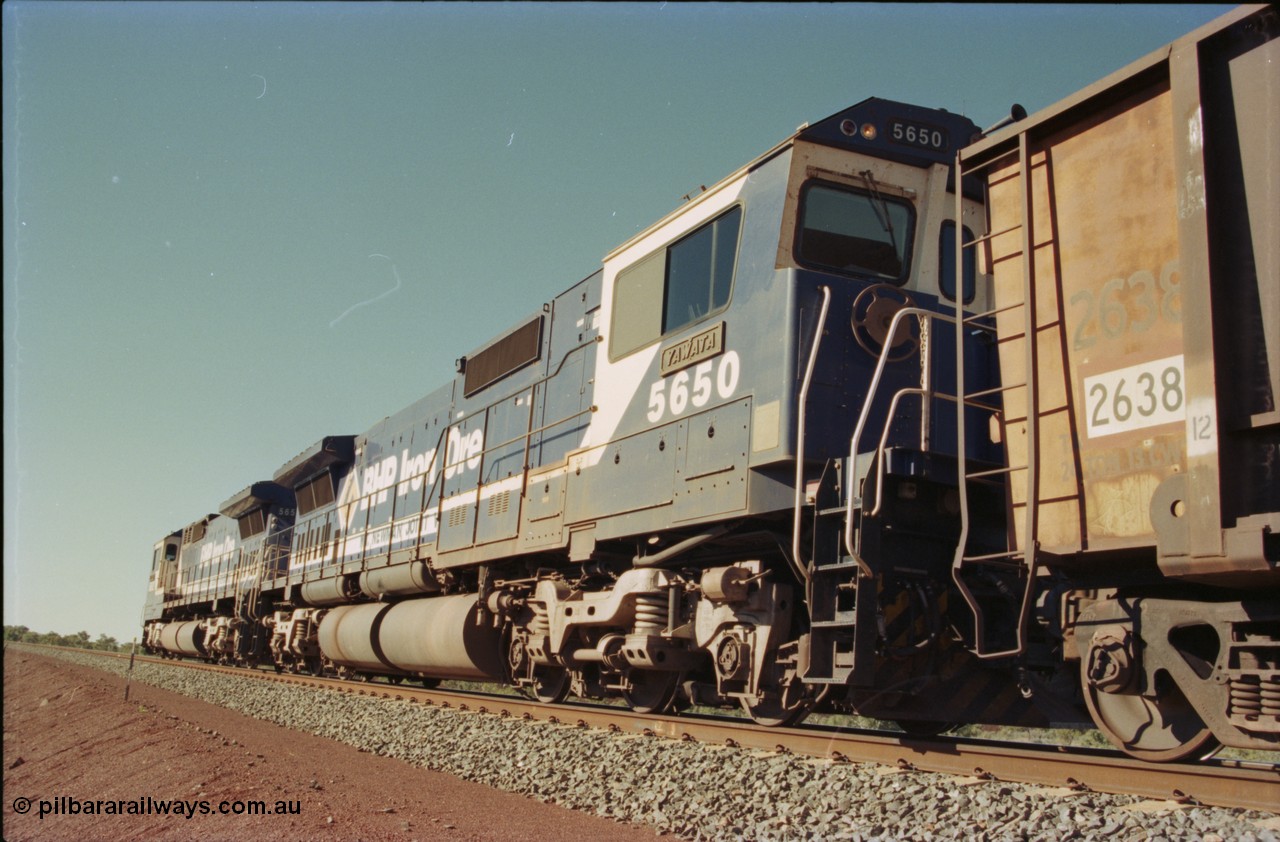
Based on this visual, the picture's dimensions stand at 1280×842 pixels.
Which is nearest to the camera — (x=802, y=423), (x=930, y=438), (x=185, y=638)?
(x=802, y=423)

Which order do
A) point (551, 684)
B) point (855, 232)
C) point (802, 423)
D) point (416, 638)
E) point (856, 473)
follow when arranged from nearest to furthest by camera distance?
point (856, 473)
point (802, 423)
point (855, 232)
point (551, 684)
point (416, 638)

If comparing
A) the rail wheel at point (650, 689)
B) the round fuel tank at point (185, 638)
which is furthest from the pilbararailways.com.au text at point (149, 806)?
the round fuel tank at point (185, 638)

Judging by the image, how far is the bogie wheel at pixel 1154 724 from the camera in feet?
14.5

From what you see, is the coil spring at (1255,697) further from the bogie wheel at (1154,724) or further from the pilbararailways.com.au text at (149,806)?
the pilbararailways.com.au text at (149,806)

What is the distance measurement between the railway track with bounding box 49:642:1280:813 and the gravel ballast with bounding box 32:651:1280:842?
0.16 m

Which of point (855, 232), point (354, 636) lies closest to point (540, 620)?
point (855, 232)

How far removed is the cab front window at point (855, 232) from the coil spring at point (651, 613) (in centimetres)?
261

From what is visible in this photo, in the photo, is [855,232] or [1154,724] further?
[855,232]

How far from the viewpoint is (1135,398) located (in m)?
4.19

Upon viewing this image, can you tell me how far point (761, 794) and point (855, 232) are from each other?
11.6 feet

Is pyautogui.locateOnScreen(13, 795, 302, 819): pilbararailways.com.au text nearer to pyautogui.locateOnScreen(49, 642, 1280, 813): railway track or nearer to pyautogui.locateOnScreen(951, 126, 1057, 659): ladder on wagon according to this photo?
pyautogui.locateOnScreen(49, 642, 1280, 813): railway track

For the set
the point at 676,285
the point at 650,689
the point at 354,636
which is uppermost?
the point at 676,285

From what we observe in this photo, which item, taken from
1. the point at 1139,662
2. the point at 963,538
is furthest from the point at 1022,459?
the point at 1139,662

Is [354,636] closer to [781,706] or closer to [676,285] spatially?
[676,285]
